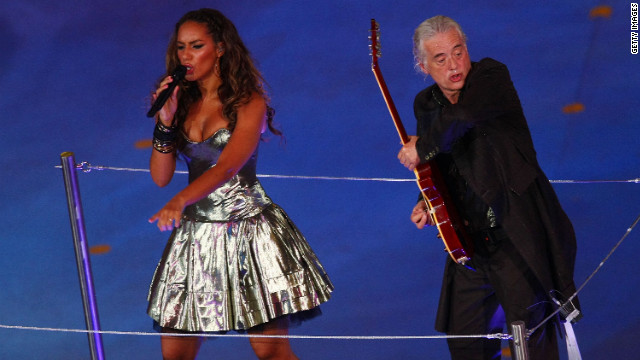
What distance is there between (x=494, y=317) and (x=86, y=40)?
421cm

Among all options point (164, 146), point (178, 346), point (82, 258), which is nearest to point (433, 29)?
point (164, 146)

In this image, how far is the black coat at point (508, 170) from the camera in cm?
295

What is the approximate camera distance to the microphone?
10.0 ft

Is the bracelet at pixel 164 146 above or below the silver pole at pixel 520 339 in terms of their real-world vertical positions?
above

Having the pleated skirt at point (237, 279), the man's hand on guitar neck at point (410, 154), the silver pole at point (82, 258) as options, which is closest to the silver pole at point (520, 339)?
the man's hand on guitar neck at point (410, 154)

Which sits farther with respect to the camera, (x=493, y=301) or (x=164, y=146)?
(x=164, y=146)

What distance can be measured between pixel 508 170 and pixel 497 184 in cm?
5

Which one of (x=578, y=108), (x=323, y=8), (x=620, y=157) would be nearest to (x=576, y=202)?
(x=620, y=157)

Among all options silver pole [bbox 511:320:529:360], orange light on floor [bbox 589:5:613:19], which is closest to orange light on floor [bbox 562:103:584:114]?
orange light on floor [bbox 589:5:613:19]

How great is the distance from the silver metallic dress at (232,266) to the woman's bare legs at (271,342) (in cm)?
4

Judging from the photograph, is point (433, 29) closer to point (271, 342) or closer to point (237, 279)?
point (237, 279)

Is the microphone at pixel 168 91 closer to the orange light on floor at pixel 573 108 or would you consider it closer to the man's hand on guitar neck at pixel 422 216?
the man's hand on guitar neck at pixel 422 216

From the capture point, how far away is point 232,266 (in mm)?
3283

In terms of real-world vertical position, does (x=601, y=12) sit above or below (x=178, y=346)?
above
